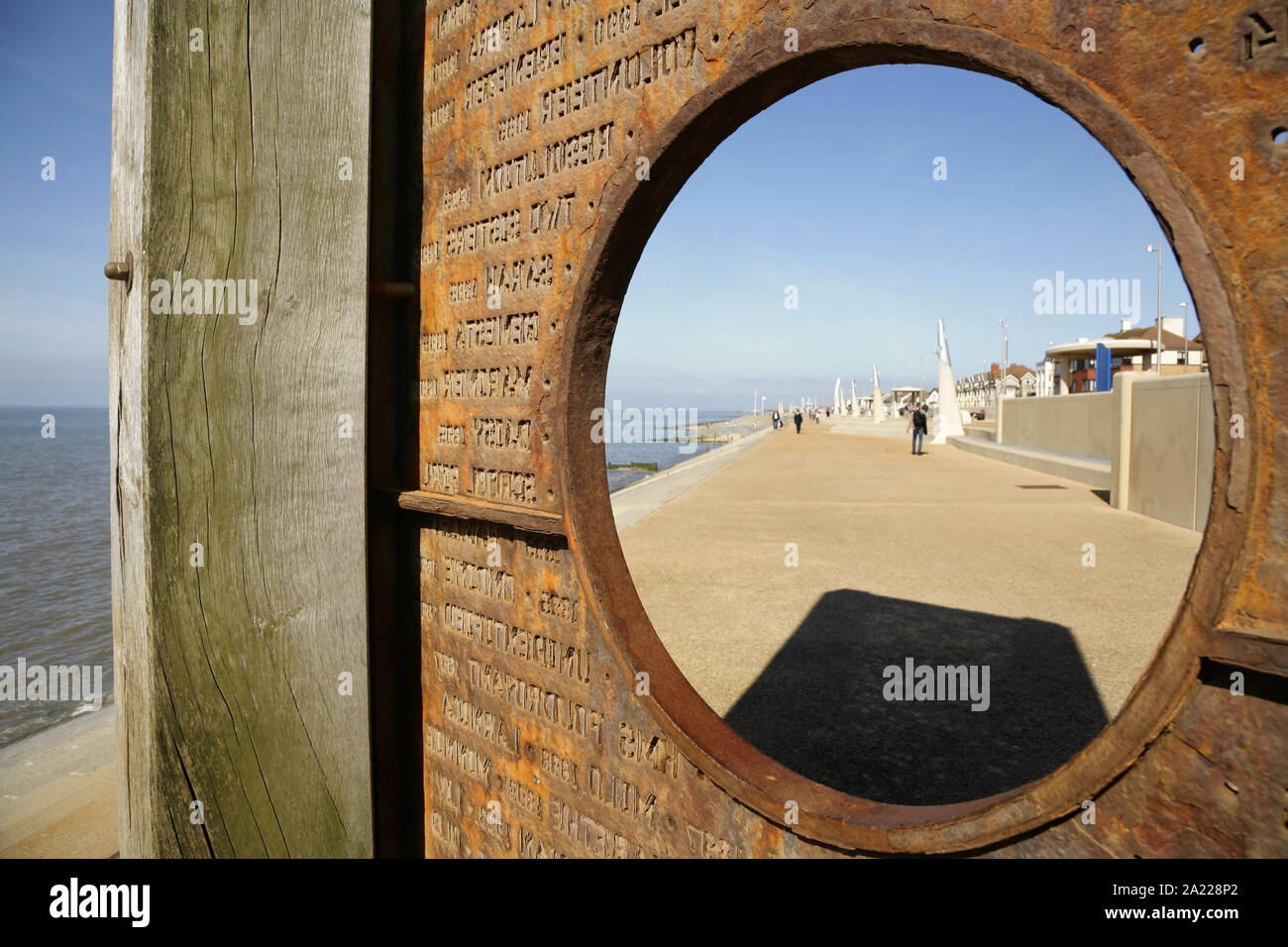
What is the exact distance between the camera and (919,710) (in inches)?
153

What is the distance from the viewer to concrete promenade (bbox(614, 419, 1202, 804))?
3400 mm

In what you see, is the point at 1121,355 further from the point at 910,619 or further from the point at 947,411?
the point at 910,619

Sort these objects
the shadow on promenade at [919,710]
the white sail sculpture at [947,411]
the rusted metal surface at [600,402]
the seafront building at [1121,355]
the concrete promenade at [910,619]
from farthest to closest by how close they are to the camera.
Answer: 1. the seafront building at [1121,355]
2. the white sail sculpture at [947,411]
3. the concrete promenade at [910,619]
4. the shadow on promenade at [919,710]
5. the rusted metal surface at [600,402]

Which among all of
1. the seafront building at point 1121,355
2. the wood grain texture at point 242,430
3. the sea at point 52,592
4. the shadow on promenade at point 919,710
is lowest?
the sea at point 52,592

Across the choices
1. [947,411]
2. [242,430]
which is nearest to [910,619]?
Result: [242,430]

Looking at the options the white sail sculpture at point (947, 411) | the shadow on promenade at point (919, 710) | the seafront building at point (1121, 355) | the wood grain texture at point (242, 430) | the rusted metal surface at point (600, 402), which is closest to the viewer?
the rusted metal surface at point (600, 402)

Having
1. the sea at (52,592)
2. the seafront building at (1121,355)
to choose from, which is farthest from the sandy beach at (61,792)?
the seafront building at (1121,355)

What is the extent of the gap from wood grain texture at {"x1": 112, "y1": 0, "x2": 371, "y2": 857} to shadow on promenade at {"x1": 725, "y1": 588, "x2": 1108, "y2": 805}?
7.32ft

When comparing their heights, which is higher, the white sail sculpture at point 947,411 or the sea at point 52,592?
the white sail sculpture at point 947,411

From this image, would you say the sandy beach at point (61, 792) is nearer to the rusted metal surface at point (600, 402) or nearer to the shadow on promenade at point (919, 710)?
the rusted metal surface at point (600, 402)

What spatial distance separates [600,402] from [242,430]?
0.94 metres

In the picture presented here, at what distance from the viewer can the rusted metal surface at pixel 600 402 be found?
957 millimetres

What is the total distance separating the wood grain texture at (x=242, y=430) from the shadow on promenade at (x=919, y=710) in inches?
87.9

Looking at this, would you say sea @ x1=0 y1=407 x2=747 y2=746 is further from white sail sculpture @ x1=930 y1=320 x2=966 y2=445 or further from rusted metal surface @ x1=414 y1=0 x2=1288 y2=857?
white sail sculpture @ x1=930 y1=320 x2=966 y2=445
